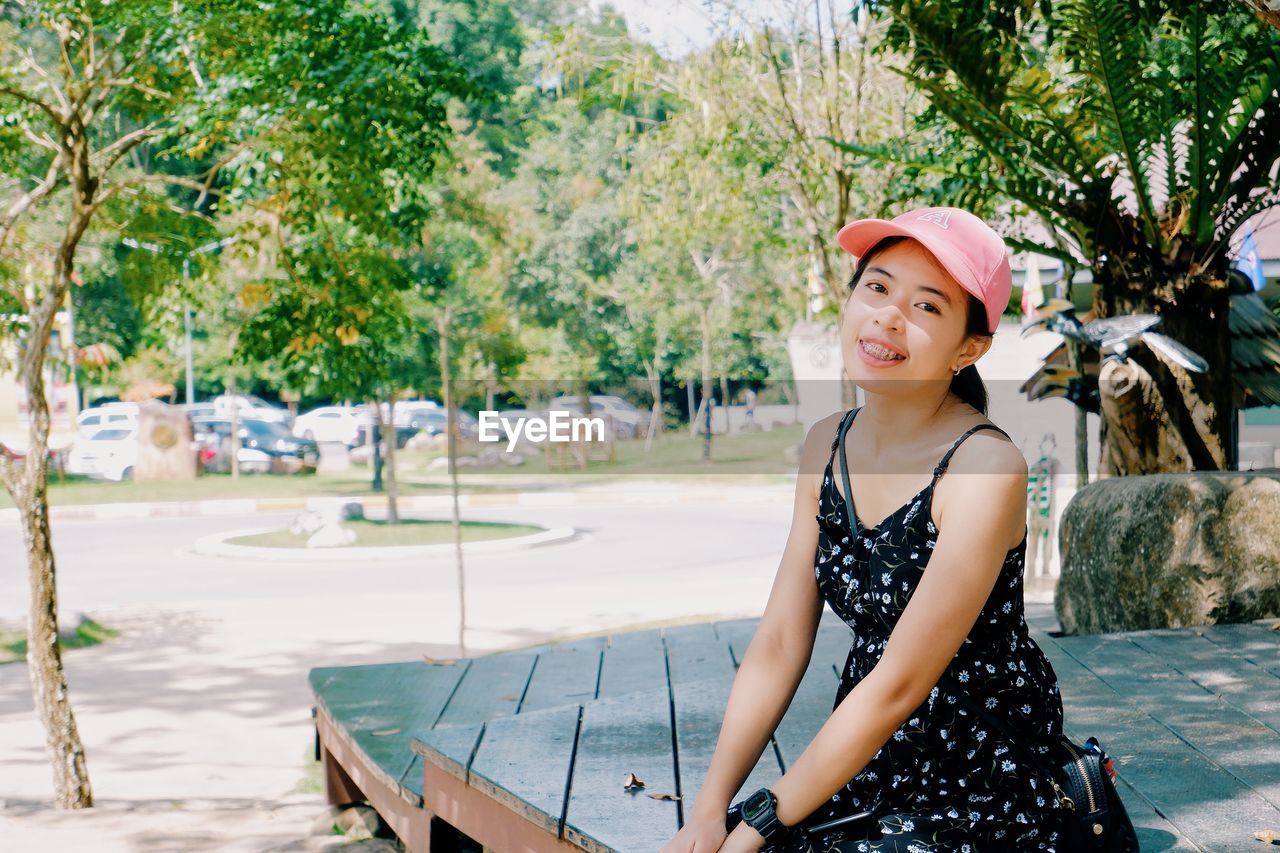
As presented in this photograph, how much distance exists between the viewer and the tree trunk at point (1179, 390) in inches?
226

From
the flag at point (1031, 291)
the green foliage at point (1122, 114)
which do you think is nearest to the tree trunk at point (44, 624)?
the green foliage at point (1122, 114)

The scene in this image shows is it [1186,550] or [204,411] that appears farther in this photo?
[204,411]

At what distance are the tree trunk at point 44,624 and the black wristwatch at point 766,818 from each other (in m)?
5.40

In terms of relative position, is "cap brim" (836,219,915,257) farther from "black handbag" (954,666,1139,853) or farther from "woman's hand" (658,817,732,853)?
"woman's hand" (658,817,732,853)

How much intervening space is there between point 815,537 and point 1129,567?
3.54 meters

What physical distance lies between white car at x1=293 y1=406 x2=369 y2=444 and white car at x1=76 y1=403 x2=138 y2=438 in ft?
15.0

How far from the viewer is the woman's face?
6.09ft

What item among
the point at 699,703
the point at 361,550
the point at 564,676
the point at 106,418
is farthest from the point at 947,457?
the point at 106,418

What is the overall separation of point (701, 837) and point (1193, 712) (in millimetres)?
2200

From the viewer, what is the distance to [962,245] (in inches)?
71.9

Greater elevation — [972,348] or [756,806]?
[972,348]

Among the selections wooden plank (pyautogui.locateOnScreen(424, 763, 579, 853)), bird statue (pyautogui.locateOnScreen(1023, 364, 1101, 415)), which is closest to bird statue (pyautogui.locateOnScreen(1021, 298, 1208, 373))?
bird statue (pyautogui.locateOnScreen(1023, 364, 1101, 415))

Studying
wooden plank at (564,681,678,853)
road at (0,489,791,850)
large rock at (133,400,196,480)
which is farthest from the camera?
large rock at (133,400,196,480)

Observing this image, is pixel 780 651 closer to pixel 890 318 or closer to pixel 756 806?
pixel 756 806
